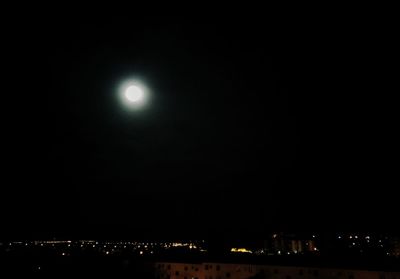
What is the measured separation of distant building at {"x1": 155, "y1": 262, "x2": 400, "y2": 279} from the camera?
2036 cm

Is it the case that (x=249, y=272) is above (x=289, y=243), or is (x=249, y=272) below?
below

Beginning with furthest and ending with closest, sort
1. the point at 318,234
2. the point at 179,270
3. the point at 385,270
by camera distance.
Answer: the point at 318,234
the point at 179,270
the point at 385,270

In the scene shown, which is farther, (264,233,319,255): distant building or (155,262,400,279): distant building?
(264,233,319,255): distant building

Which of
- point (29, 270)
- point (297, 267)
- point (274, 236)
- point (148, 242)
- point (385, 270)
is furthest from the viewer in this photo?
point (148, 242)

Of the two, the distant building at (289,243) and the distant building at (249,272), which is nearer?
the distant building at (249,272)

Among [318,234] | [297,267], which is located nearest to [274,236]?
[318,234]

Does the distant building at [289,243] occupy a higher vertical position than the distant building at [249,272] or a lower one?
higher

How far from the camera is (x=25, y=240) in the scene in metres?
74.9

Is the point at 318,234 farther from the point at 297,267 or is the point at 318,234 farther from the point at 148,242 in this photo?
the point at 148,242

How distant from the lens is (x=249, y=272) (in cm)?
2425

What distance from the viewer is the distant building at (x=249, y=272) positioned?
20359 millimetres

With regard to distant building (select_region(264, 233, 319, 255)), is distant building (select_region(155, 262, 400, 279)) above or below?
below

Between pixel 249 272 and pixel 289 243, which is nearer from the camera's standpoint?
pixel 249 272

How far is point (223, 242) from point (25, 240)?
4798 cm
